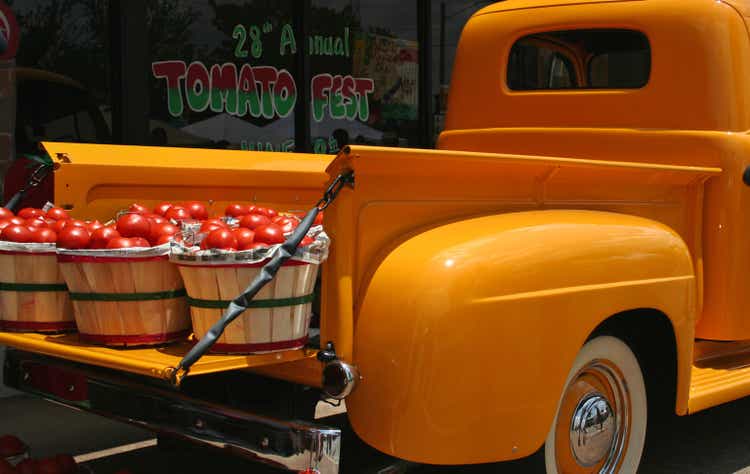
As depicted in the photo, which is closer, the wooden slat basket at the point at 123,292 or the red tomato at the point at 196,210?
the wooden slat basket at the point at 123,292

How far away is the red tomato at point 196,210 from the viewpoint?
3.79 m

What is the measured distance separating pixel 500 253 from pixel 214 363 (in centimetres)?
94

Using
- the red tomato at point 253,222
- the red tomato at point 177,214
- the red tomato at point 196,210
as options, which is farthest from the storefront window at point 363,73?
the red tomato at point 253,222

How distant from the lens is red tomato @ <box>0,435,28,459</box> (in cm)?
368

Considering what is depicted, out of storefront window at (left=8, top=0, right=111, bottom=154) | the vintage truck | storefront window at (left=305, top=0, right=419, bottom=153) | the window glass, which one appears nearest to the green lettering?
storefront window at (left=305, top=0, right=419, bottom=153)

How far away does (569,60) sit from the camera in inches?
203

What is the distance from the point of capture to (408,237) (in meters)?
3.02

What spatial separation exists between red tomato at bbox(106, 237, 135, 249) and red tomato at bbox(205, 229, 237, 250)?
293 millimetres

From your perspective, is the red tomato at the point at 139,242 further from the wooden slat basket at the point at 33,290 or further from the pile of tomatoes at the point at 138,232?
the wooden slat basket at the point at 33,290

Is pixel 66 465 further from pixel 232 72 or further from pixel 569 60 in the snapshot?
pixel 232 72

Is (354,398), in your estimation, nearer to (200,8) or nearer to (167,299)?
(167,299)

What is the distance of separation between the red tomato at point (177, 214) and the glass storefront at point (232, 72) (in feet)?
10.7

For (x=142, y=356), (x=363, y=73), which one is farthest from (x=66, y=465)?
(x=363, y=73)

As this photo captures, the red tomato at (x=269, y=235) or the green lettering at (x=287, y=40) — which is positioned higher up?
the green lettering at (x=287, y=40)
